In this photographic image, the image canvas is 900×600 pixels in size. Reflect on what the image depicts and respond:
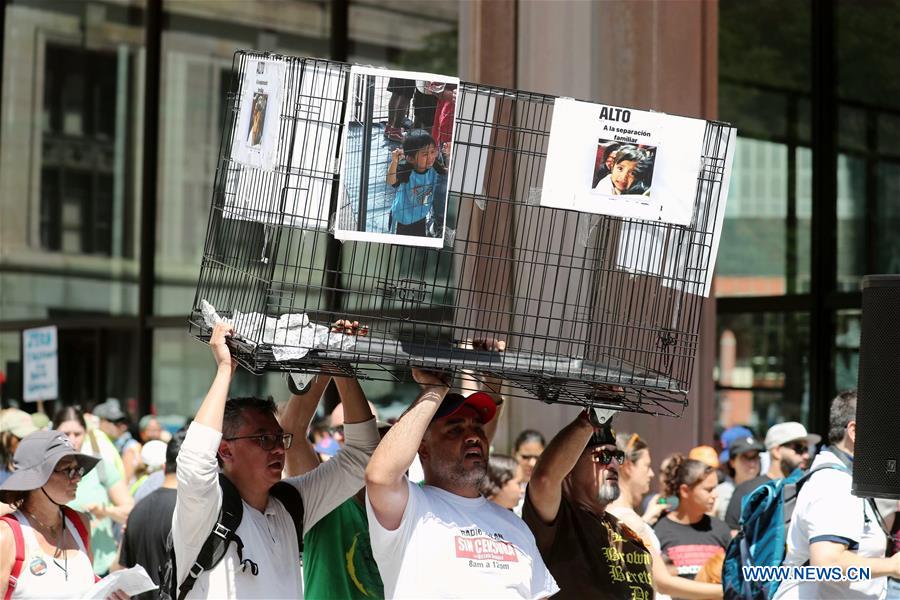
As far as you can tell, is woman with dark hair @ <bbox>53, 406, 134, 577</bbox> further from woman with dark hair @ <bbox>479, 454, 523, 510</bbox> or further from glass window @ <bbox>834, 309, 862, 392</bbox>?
glass window @ <bbox>834, 309, 862, 392</bbox>

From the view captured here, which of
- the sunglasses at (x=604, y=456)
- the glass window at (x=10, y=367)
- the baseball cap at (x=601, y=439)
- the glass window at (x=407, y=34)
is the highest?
the glass window at (x=407, y=34)

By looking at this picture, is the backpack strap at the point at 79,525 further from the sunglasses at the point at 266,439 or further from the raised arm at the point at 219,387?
the raised arm at the point at 219,387

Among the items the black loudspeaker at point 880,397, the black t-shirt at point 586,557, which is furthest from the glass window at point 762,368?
the black loudspeaker at point 880,397

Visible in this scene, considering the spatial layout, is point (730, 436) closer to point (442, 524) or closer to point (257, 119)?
point (442, 524)

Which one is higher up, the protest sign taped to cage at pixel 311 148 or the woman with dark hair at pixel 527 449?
the protest sign taped to cage at pixel 311 148

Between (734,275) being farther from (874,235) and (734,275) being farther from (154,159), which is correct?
(154,159)

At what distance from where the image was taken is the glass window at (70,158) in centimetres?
1695

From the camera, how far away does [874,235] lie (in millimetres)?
11055

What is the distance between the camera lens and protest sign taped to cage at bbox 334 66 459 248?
3.88 meters

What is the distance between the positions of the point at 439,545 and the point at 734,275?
8294 mm

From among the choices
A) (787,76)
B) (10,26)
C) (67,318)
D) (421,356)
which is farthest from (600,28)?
(10,26)

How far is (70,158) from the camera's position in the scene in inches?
685

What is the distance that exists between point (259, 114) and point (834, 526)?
9.76ft

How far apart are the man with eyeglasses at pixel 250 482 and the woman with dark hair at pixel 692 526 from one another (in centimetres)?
286
